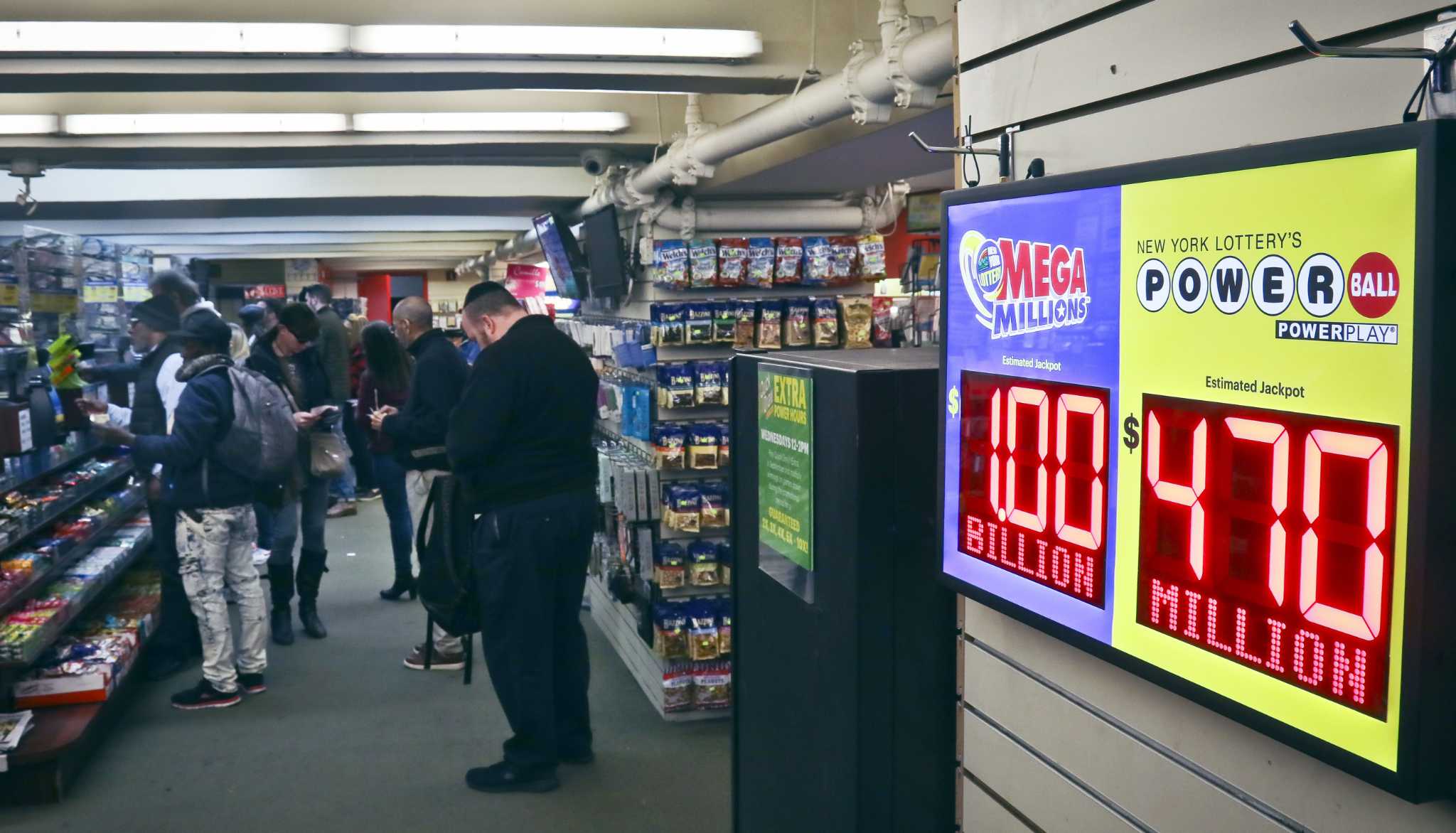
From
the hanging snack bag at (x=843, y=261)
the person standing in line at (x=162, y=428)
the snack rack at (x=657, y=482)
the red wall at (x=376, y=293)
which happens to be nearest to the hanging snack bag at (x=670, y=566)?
the snack rack at (x=657, y=482)

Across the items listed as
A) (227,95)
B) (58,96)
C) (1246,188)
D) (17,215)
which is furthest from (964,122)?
(17,215)

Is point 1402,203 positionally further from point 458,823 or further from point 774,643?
point 458,823

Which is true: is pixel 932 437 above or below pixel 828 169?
below

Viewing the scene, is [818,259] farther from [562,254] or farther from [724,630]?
[562,254]

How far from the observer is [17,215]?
9.76m

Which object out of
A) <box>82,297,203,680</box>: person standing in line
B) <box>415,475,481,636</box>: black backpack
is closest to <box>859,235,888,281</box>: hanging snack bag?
<box>415,475,481,636</box>: black backpack

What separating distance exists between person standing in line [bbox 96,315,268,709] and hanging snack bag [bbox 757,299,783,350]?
93.4 inches

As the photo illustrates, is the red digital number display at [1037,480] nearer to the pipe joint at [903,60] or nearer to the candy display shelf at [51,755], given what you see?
the pipe joint at [903,60]

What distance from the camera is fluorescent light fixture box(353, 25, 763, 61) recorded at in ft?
12.7

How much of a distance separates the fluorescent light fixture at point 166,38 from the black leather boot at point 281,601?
142 inches

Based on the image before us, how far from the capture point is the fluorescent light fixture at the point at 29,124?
572 centimetres

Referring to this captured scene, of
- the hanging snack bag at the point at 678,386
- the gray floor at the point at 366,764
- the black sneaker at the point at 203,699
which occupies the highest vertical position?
the hanging snack bag at the point at 678,386

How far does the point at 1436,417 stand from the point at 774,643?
1830mm

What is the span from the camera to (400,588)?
7812 millimetres
